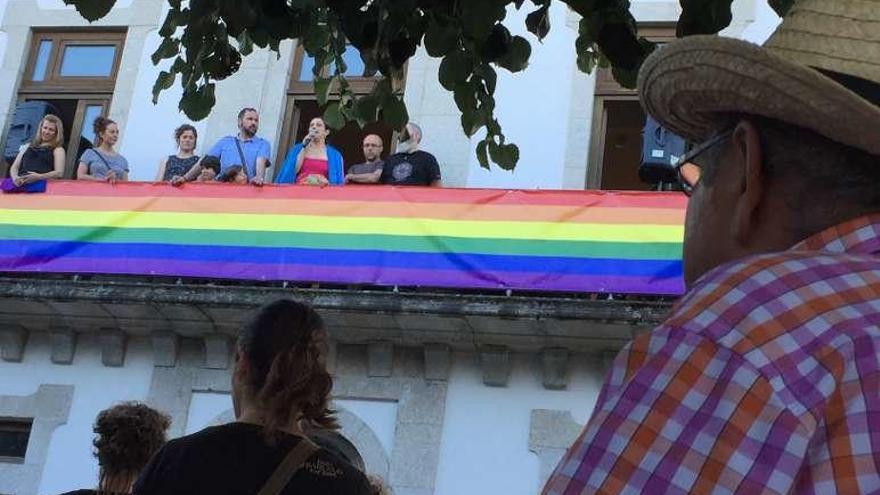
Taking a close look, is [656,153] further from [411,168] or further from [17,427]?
[17,427]

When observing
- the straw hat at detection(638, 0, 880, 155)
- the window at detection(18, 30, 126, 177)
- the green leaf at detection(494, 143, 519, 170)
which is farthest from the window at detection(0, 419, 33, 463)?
the straw hat at detection(638, 0, 880, 155)

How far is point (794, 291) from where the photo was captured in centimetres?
130

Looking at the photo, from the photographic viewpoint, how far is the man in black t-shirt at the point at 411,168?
12.6 m

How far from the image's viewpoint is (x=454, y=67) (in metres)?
4.75

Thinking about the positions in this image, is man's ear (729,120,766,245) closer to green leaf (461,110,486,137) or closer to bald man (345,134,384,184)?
green leaf (461,110,486,137)

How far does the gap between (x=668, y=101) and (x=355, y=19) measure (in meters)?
3.11

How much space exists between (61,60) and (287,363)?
1301 cm

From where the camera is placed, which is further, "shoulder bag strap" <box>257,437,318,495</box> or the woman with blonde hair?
the woman with blonde hair

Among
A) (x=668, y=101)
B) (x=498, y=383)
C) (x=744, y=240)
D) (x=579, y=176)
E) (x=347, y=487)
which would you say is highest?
(x=579, y=176)

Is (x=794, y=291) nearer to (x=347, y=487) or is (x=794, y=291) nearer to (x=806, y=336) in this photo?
(x=806, y=336)

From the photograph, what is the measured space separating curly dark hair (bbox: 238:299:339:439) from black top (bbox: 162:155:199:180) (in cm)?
1035

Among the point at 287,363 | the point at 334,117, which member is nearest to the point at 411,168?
the point at 334,117

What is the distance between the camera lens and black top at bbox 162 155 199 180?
13.2 meters

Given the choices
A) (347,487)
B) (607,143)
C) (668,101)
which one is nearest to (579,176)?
(607,143)
